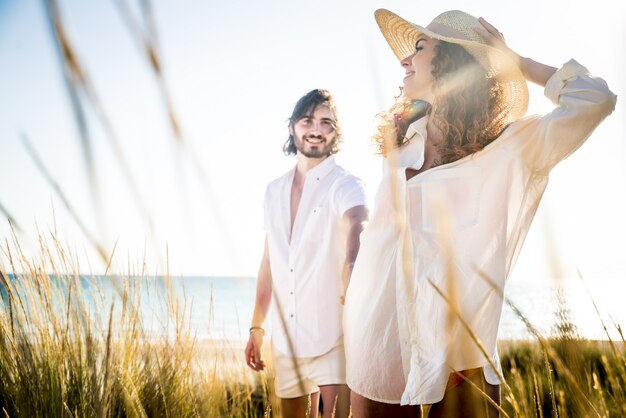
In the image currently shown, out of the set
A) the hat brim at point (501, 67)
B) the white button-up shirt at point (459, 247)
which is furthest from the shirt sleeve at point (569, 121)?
the hat brim at point (501, 67)

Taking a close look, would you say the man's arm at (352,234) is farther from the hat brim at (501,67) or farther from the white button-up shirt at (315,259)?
the hat brim at (501,67)

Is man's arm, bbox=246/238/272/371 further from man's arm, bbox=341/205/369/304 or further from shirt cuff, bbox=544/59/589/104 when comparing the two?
shirt cuff, bbox=544/59/589/104

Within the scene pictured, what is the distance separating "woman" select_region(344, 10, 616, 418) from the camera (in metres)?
1.36

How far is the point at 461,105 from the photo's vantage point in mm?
1614

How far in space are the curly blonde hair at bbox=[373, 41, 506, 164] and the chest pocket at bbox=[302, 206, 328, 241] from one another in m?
0.86

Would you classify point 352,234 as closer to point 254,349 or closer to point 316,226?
point 316,226

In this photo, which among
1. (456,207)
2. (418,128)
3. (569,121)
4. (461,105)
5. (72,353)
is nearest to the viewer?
(569,121)

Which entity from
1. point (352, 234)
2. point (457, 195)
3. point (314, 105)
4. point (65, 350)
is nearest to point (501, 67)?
point (457, 195)

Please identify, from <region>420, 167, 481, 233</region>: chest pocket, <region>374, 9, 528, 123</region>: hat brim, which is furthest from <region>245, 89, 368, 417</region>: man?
<region>374, 9, 528, 123</region>: hat brim

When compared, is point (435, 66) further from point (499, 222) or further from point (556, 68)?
point (499, 222)

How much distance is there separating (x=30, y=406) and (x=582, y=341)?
1.56m

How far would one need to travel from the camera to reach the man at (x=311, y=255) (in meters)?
2.35

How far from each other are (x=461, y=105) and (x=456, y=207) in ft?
1.16

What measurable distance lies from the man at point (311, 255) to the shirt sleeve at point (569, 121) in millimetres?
994
